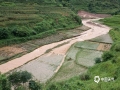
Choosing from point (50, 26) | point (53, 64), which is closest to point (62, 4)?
point (50, 26)

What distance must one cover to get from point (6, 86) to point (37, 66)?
801cm

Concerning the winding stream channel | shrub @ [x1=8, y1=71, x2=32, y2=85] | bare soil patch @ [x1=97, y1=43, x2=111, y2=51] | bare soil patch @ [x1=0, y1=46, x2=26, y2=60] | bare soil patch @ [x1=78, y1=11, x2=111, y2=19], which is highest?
shrub @ [x1=8, y1=71, x2=32, y2=85]

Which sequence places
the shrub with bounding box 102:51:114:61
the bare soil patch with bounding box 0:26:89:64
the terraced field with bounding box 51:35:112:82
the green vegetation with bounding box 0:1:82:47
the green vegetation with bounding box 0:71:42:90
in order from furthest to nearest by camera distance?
the green vegetation with bounding box 0:1:82:47
the bare soil patch with bounding box 0:26:89:64
the terraced field with bounding box 51:35:112:82
the shrub with bounding box 102:51:114:61
the green vegetation with bounding box 0:71:42:90

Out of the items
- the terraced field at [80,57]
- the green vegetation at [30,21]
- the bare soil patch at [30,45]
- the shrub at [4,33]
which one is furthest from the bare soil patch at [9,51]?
the terraced field at [80,57]

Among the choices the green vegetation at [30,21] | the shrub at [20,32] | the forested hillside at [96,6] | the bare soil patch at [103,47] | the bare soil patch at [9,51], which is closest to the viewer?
the bare soil patch at [9,51]

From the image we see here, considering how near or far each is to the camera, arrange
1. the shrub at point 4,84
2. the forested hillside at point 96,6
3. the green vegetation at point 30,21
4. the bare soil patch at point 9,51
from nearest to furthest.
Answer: the shrub at point 4,84 → the bare soil patch at point 9,51 → the green vegetation at point 30,21 → the forested hillside at point 96,6

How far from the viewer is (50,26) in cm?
3734

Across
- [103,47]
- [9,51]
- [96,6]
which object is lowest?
[103,47]

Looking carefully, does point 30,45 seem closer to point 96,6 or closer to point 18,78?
point 18,78

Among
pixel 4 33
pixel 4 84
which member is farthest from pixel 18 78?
pixel 4 33

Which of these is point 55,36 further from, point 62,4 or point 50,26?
point 62,4

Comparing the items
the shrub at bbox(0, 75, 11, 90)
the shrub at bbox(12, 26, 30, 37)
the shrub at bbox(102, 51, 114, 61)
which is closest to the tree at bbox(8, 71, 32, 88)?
the shrub at bbox(0, 75, 11, 90)

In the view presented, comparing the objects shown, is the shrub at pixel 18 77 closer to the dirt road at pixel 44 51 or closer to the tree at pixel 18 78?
the tree at pixel 18 78

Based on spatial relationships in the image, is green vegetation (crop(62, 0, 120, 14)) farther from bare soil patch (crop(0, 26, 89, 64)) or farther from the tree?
the tree
